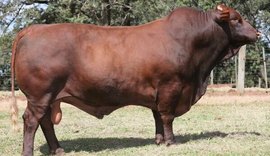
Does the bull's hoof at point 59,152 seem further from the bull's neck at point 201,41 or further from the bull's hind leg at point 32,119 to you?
the bull's neck at point 201,41

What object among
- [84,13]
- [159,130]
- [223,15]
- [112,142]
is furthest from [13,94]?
[84,13]

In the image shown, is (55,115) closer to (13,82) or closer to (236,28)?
(13,82)

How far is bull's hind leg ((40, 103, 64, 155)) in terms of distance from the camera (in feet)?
23.3

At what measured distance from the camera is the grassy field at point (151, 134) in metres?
6.94

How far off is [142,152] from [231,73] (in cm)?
1954

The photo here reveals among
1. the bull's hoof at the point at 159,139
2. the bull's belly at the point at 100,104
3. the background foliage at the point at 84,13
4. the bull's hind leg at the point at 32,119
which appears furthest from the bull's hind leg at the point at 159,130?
the background foliage at the point at 84,13

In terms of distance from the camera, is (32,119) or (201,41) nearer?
(32,119)

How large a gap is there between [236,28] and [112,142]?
2.59m

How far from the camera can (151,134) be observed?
865cm

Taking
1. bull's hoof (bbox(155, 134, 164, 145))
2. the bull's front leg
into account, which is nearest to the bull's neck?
the bull's front leg

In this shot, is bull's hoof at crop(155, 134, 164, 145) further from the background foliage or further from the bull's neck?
the background foliage

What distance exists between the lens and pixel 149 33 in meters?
7.29

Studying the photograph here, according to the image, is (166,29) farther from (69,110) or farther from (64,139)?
(69,110)

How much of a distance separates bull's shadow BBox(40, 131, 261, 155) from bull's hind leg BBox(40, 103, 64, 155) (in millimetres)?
154
